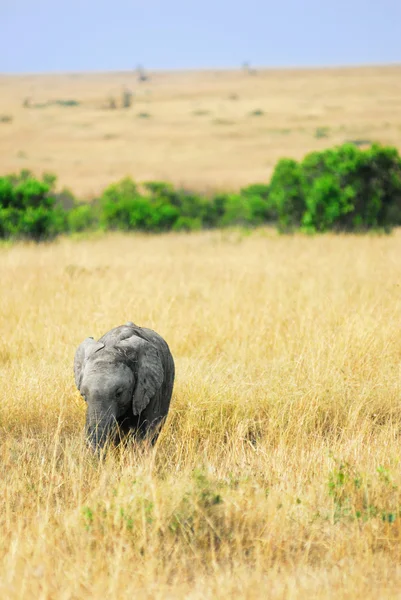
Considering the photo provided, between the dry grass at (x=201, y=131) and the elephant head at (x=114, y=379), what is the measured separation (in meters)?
29.7

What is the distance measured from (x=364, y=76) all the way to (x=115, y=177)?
227 ft

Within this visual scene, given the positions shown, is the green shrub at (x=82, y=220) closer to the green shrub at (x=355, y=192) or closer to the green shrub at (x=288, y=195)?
the green shrub at (x=288, y=195)

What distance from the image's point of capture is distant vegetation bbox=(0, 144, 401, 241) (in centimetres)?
1709

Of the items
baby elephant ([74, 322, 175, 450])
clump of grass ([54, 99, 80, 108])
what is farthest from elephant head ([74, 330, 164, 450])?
clump of grass ([54, 99, 80, 108])

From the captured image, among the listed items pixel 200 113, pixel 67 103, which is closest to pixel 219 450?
pixel 200 113

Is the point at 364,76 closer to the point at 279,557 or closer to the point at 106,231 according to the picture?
the point at 106,231

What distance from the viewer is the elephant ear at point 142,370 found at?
4.14m

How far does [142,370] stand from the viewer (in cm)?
416

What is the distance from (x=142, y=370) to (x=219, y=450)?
107 cm

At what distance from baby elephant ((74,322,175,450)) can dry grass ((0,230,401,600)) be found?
0.66 ft

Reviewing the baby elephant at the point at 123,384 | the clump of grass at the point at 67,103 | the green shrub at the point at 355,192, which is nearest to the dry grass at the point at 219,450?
the baby elephant at the point at 123,384

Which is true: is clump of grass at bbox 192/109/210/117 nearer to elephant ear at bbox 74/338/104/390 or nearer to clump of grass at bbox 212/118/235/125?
clump of grass at bbox 212/118/235/125

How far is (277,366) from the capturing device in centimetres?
619

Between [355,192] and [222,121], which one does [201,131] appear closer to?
[222,121]
